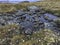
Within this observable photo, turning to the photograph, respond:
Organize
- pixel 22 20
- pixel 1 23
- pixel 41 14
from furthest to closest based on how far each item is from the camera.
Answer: pixel 41 14, pixel 22 20, pixel 1 23

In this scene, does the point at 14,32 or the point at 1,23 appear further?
the point at 1,23

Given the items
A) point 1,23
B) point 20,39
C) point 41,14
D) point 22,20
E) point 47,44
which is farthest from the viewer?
point 41,14

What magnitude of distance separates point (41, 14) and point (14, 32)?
781 centimetres

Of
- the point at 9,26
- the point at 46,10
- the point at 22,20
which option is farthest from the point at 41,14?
the point at 9,26

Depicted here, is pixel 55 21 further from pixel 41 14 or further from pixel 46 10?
pixel 46 10

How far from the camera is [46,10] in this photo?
81.5 feet

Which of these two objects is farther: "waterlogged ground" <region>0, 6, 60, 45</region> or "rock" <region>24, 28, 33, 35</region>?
"rock" <region>24, 28, 33, 35</region>

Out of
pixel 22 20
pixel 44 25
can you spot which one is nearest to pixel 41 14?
pixel 22 20

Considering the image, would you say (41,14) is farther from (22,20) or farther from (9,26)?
(9,26)

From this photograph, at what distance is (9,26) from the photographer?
16672mm

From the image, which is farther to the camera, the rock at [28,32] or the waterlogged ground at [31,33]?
the rock at [28,32]

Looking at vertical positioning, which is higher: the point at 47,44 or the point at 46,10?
the point at 47,44

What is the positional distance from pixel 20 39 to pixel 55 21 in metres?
5.50

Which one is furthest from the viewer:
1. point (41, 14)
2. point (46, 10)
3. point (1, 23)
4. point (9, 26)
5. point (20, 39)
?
point (46, 10)
